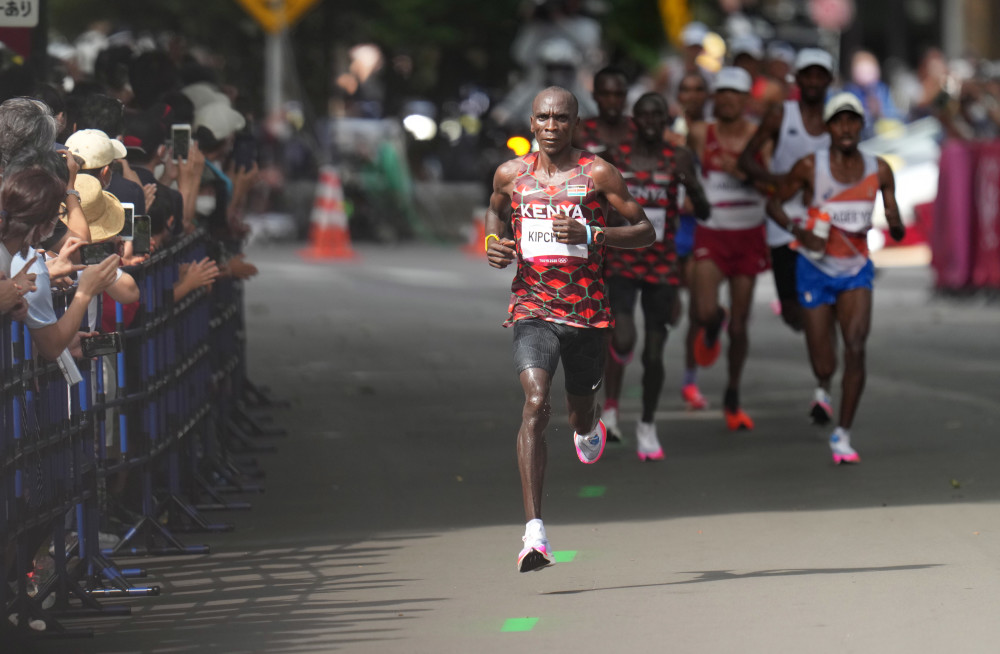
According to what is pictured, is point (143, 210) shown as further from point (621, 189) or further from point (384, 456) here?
point (384, 456)

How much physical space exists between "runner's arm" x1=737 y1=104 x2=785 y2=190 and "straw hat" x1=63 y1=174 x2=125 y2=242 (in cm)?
468

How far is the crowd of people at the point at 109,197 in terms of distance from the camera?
6648 mm

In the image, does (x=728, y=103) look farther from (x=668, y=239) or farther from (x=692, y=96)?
(x=668, y=239)

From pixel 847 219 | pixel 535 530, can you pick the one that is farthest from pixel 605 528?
pixel 847 219

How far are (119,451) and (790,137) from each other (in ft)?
16.7

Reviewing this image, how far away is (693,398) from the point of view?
41.8ft

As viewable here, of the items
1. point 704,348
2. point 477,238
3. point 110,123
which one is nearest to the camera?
point 110,123

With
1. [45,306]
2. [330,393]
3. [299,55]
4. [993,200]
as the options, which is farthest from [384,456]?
[299,55]

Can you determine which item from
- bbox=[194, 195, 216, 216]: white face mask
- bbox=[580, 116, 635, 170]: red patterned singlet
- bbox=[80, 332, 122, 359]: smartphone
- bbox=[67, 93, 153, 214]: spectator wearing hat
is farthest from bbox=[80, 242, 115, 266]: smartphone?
bbox=[580, 116, 635, 170]: red patterned singlet

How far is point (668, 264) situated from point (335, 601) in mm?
3971

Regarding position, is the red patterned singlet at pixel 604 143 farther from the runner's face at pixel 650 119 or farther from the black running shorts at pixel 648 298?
the black running shorts at pixel 648 298

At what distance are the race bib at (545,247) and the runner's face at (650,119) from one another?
267 cm

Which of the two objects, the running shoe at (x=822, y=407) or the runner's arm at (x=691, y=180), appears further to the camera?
the running shoe at (x=822, y=407)

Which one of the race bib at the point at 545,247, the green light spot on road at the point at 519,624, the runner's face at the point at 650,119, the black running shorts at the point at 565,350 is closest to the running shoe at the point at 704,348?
the runner's face at the point at 650,119
